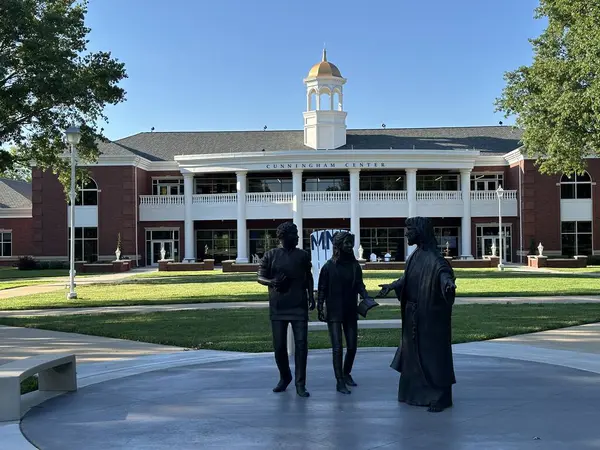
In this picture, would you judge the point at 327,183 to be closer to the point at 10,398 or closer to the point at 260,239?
the point at 260,239

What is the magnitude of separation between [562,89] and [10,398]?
2586cm

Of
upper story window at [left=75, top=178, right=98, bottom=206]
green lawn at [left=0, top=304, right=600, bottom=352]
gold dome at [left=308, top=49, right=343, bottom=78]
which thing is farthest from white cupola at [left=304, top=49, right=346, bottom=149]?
green lawn at [left=0, top=304, right=600, bottom=352]

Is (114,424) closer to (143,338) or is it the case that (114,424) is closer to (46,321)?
(143,338)

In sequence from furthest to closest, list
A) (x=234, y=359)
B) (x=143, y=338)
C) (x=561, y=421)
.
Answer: (x=143, y=338) < (x=234, y=359) < (x=561, y=421)

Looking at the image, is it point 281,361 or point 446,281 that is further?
point 281,361

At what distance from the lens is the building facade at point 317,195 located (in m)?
46.9

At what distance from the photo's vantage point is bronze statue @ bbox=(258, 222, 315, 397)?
26.2ft

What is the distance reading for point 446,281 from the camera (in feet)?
23.4

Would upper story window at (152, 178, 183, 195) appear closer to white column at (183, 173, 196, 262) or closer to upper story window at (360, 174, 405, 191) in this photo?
white column at (183, 173, 196, 262)

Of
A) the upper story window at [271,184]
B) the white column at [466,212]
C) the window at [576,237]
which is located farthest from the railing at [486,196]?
the upper story window at [271,184]

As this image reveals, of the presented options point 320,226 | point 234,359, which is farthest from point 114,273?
point 234,359

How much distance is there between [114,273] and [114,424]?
37.0 metres

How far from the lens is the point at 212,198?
1909 inches

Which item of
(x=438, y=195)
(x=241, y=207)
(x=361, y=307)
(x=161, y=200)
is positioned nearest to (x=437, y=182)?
(x=438, y=195)
